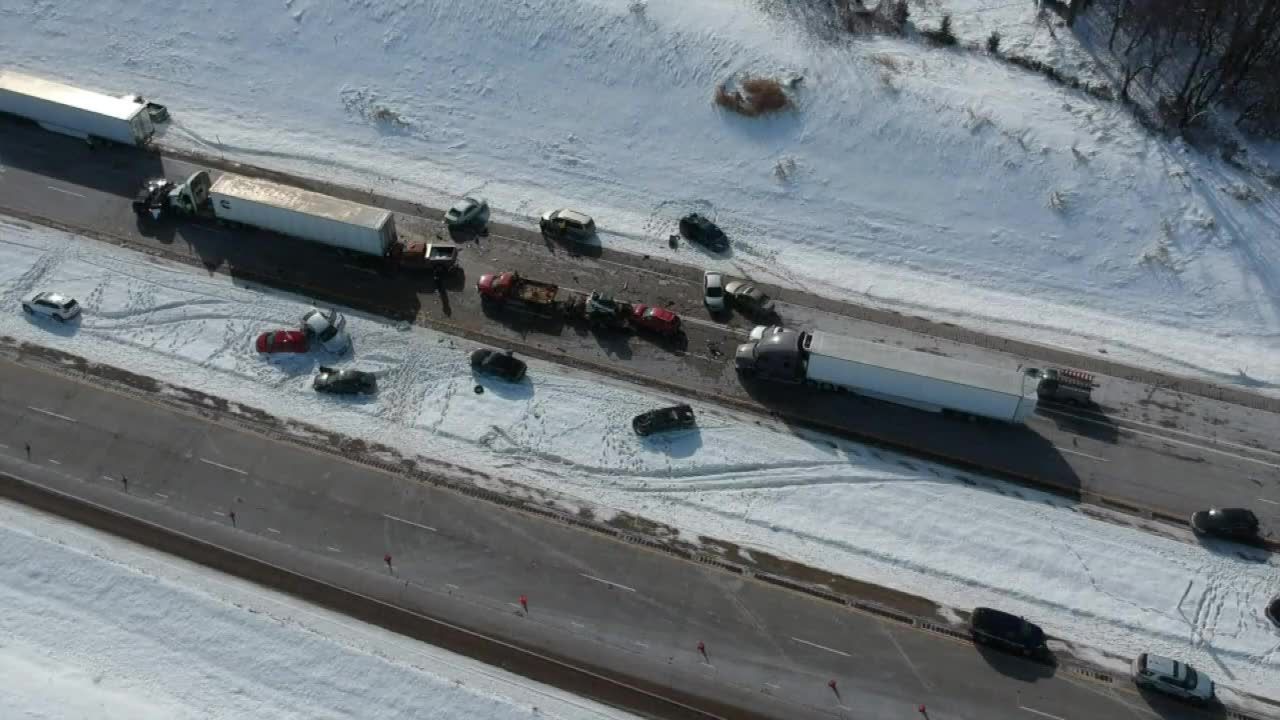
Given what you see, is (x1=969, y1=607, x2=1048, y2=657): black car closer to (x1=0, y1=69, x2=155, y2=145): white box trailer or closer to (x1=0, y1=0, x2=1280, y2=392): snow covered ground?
(x1=0, y1=0, x2=1280, y2=392): snow covered ground

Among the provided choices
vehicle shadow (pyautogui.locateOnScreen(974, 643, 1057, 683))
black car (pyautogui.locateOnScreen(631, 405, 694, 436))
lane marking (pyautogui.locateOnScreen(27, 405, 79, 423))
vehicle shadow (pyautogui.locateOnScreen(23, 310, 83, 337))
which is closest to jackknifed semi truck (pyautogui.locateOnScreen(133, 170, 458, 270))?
vehicle shadow (pyautogui.locateOnScreen(23, 310, 83, 337))

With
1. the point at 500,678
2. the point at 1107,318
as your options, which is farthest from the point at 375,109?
the point at 1107,318

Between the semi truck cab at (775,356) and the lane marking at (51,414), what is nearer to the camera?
the lane marking at (51,414)

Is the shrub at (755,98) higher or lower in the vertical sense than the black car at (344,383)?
higher

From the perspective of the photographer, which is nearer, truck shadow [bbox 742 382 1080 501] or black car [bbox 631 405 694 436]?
truck shadow [bbox 742 382 1080 501]

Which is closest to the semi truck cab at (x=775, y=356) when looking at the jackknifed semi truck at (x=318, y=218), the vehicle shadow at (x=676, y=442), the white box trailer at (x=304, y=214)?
the vehicle shadow at (x=676, y=442)

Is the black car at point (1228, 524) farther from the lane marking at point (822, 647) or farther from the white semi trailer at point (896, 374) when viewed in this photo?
the lane marking at point (822, 647)
